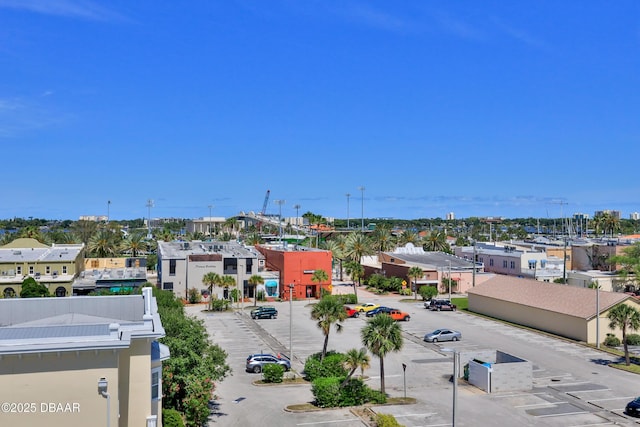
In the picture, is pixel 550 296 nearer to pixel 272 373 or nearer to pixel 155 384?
pixel 272 373

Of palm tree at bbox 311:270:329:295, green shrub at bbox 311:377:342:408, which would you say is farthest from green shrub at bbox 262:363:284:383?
palm tree at bbox 311:270:329:295

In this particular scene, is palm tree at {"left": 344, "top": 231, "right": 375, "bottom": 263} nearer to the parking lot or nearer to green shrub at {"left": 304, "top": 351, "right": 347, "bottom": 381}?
the parking lot

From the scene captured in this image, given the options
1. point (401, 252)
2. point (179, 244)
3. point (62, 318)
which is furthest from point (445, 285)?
point (62, 318)

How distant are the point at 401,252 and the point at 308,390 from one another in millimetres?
64595

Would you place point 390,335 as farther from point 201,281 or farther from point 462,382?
point 201,281

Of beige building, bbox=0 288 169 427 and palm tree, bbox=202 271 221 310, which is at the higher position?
beige building, bbox=0 288 169 427

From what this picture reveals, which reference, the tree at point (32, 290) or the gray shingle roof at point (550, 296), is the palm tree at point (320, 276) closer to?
the gray shingle roof at point (550, 296)

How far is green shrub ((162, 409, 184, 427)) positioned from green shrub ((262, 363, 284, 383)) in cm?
1096

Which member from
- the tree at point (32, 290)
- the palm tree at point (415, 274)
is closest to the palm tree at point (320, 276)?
the palm tree at point (415, 274)

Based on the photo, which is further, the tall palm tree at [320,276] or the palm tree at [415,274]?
the palm tree at [415,274]

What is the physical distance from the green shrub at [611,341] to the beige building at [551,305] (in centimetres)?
46

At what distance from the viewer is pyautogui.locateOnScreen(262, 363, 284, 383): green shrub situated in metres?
37.2

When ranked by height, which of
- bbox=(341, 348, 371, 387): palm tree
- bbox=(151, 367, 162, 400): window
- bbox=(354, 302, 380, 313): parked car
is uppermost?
bbox=(151, 367, 162, 400): window

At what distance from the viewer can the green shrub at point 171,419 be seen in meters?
26.1
